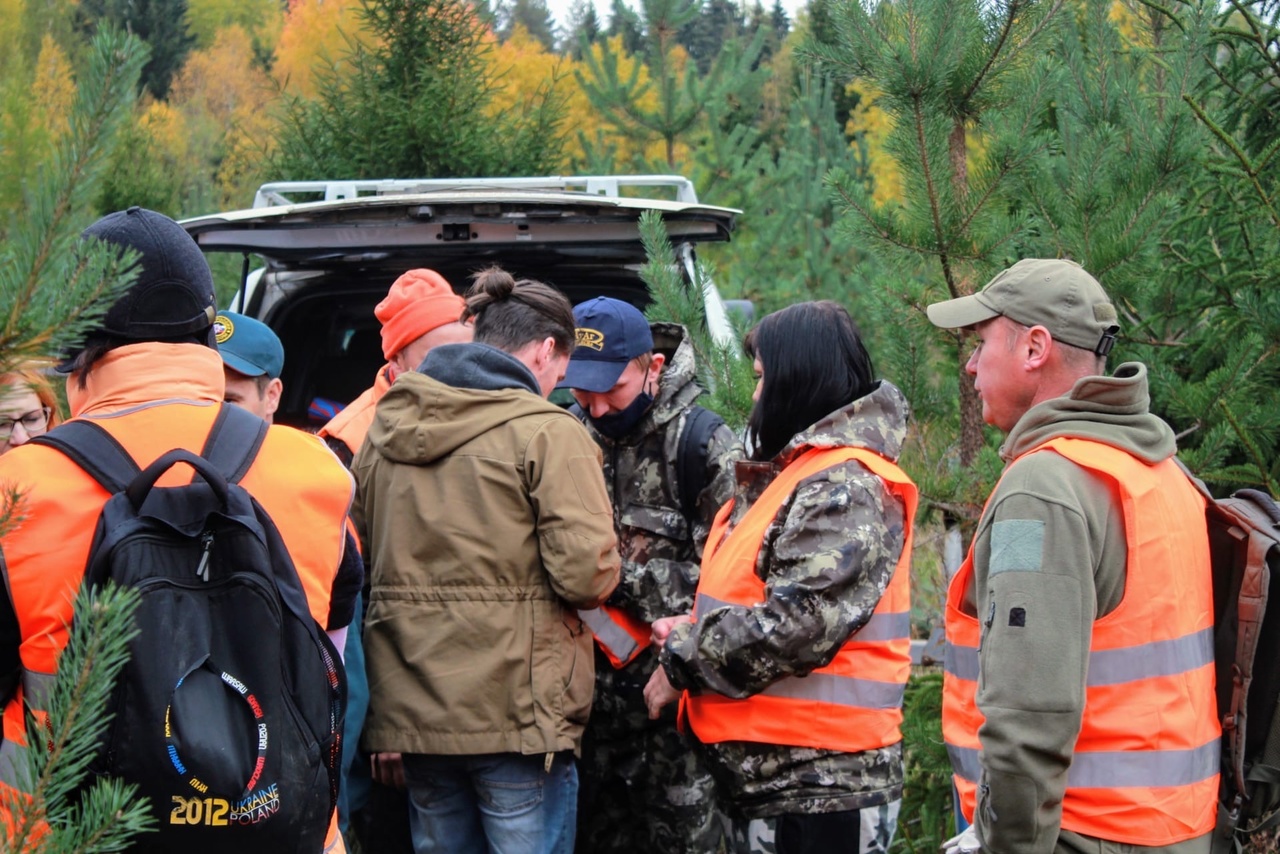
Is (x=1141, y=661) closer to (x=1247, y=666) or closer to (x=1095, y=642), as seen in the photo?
(x=1095, y=642)

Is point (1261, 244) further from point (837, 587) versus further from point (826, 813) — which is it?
point (826, 813)

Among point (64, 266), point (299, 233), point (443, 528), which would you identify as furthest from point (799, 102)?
point (64, 266)

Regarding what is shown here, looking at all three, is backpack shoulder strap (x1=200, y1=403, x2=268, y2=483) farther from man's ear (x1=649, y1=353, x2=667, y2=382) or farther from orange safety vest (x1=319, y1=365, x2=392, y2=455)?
man's ear (x1=649, y1=353, x2=667, y2=382)

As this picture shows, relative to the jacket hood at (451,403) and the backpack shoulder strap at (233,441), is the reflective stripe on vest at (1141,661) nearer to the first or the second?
the jacket hood at (451,403)

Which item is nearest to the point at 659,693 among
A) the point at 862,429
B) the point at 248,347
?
the point at 862,429

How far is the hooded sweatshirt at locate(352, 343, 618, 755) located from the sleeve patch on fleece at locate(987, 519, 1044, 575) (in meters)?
0.96

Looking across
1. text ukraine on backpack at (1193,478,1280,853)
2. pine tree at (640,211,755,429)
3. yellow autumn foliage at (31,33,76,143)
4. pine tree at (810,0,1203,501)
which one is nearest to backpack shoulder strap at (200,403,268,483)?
yellow autumn foliage at (31,33,76,143)

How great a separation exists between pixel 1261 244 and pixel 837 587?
1.94 m

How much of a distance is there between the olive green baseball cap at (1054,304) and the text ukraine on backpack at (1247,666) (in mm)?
405

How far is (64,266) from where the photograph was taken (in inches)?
45.7

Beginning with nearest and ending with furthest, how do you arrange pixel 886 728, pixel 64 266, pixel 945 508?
pixel 64 266
pixel 886 728
pixel 945 508

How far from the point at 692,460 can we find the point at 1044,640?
140 centimetres

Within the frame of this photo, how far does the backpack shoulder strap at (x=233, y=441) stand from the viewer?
1.87m

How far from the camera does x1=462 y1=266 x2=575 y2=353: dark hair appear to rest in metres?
3.07
